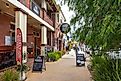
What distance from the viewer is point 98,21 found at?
24.8ft

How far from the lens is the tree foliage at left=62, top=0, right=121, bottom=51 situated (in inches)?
261

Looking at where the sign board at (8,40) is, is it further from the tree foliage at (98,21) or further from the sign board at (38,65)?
the tree foliage at (98,21)

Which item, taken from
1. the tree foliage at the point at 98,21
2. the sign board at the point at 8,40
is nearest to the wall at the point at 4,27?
the sign board at the point at 8,40

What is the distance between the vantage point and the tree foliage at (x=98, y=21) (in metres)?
6.64

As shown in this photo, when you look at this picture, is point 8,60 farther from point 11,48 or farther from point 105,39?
point 105,39

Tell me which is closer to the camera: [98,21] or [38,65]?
[98,21]

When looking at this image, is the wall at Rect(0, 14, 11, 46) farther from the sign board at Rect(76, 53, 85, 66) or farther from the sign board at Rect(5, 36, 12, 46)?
the sign board at Rect(76, 53, 85, 66)

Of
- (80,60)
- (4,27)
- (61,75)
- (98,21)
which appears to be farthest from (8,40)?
(98,21)

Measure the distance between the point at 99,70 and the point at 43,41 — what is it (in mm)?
18163

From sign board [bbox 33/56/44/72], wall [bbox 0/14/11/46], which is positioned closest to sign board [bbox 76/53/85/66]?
sign board [bbox 33/56/44/72]

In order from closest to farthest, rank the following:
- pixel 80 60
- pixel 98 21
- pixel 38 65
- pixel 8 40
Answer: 1. pixel 98 21
2. pixel 8 40
3. pixel 38 65
4. pixel 80 60

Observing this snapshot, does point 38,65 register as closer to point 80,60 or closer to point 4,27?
point 4,27

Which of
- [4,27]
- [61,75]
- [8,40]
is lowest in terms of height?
[61,75]

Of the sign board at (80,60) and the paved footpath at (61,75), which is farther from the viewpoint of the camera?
the sign board at (80,60)
